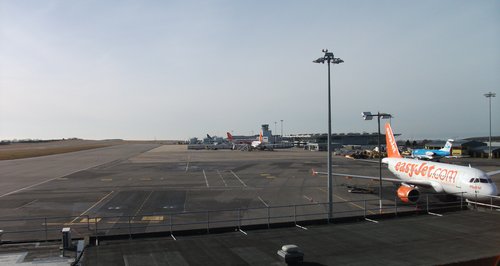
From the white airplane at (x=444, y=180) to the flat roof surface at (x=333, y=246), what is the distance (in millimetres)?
8666

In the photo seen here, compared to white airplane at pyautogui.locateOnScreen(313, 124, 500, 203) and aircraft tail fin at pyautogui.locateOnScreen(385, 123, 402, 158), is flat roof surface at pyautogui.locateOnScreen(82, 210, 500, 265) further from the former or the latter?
aircraft tail fin at pyautogui.locateOnScreen(385, 123, 402, 158)

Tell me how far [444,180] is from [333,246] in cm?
2084

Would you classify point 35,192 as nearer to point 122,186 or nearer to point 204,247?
point 122,186

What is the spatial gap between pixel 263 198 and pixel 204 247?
21.7m

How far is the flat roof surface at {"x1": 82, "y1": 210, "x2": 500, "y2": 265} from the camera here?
589 inches

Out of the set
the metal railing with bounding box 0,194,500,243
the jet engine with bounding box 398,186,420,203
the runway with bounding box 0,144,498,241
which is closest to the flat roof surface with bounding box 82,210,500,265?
the metal railing with bounding box 0,194,500,243

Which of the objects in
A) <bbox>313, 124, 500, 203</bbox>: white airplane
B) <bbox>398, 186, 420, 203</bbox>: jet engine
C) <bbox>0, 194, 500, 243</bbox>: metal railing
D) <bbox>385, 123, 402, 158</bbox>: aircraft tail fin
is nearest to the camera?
<bbox>0, 194, 500, 243</bbox>: metal railing

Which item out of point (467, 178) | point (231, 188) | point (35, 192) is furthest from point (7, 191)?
point (467, 178)

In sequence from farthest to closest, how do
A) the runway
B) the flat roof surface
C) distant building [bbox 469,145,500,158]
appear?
distant building [bbox 469,145,500,158] < the runway < the flat roof surface

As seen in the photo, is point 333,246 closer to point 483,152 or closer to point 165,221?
point 165,221

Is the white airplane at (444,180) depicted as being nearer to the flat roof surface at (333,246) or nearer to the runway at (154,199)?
the runway at (154,199)

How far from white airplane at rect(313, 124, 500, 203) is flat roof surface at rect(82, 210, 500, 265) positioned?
28.4 ft

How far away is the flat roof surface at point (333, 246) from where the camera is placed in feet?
49.1

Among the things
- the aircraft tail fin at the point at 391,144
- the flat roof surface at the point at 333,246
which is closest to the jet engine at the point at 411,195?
the flat roof surface at the point at 333,246
